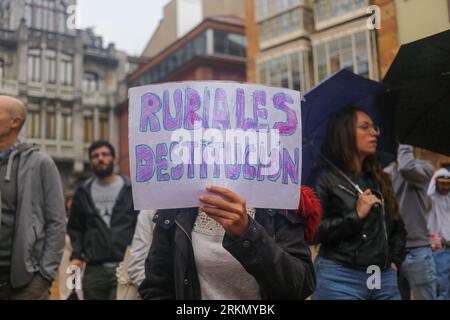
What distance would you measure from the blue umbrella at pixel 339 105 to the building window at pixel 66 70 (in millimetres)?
8016

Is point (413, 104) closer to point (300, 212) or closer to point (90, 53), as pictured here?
point (300, 212)

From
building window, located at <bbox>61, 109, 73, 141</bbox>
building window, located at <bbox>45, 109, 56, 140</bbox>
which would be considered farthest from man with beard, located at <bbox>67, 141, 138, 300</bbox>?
building window, located at <bbox>61, 109, 73, 141</bbox>

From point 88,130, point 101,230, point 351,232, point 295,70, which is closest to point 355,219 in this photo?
point 351,232

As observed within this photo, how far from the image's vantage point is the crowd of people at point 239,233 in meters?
1.87

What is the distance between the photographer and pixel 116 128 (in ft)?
50.3

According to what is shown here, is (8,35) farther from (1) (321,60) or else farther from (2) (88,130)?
(1) (321,60)

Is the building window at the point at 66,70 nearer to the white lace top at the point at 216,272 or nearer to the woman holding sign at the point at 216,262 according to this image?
the woman holding sign at the point at 216,262

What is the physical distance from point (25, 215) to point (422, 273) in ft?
11.5

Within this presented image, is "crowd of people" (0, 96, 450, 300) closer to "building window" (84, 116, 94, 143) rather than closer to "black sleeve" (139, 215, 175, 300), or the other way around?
"black sleeve" (139, 215, 175, 300)

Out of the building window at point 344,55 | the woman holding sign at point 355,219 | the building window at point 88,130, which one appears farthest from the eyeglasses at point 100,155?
the building window at point 344,55

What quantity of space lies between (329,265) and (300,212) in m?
1.06

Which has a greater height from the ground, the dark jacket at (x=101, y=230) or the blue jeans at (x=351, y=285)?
the dark jacket at (x=101, y=230)

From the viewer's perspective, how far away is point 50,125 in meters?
10.3

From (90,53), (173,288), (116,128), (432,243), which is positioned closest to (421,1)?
(173,288)
